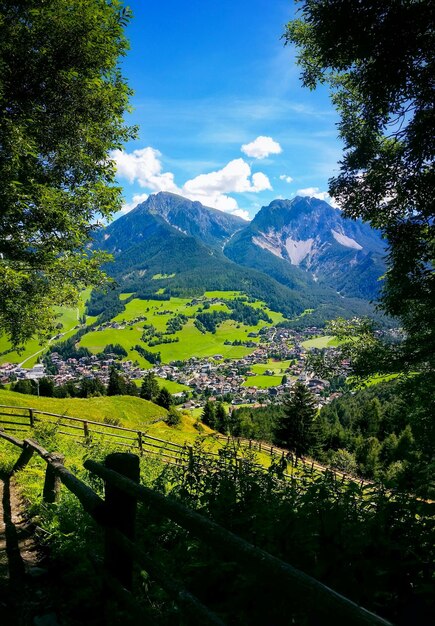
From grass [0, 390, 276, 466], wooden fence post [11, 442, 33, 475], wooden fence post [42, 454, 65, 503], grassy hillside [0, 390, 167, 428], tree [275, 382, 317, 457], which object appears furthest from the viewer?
tree [275, 382, 317, 457]

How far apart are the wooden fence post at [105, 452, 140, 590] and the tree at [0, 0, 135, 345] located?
278 inches

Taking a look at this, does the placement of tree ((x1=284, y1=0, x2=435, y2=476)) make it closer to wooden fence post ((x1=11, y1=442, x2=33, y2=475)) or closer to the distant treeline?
the distant treeline

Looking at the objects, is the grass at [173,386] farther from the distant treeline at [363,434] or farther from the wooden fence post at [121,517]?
the wooden fence post at [121,517]

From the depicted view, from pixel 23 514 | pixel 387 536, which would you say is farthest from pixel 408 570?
pixel 23 514

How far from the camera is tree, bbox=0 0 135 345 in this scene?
8742 millimetres

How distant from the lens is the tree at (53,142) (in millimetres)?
8742

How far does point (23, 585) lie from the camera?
14.2 ft

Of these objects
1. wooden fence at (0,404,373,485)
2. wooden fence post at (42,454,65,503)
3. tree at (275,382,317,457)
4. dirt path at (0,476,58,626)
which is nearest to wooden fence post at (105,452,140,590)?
dirt path at (0,476,58,626)

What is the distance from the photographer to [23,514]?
681 cm

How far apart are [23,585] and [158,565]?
9.83 ft

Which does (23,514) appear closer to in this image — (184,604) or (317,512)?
(317,512)

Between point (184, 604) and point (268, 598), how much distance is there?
111cm

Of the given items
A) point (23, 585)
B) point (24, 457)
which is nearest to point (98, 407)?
point (24, 457)

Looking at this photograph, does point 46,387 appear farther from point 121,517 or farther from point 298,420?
point 121,517
